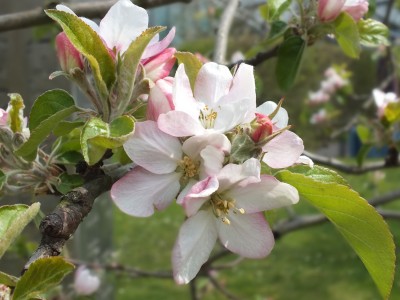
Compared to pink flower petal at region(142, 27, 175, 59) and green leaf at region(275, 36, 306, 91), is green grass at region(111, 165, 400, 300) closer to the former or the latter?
green leaf at region(275, 36, 306, 91)

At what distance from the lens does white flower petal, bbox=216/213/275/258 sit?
62cm

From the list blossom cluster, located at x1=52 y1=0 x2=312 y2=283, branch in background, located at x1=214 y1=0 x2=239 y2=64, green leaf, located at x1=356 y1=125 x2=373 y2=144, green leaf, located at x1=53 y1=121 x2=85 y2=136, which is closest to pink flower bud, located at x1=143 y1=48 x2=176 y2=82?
blossom cluster, located at x1=52 y1=0 x2=312 y2=283

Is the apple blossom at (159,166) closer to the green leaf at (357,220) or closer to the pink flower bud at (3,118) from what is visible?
the green leaf at (357,220)

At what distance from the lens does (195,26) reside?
1372 cm

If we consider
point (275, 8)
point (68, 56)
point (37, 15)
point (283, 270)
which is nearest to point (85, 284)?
point (37, 15)

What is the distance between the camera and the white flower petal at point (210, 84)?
2.07 feet

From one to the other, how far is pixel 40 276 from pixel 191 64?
0.27 m

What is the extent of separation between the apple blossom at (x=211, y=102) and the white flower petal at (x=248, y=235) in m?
0.10

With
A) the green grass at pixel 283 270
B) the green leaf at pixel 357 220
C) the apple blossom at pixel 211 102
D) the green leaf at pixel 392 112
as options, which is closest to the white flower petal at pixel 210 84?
the apple blossom at pixel 211 102

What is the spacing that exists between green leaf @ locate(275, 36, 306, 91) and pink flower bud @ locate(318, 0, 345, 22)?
92 millimetres

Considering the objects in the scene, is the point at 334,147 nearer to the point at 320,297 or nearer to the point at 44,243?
the point at 320,297

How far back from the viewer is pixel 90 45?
0.61 meters

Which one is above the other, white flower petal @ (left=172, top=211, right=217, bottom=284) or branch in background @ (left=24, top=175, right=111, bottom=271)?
branch in background @ (left=24, top=175, right=111, bottom=271)

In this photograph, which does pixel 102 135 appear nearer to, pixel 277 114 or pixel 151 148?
pixel 151 148
